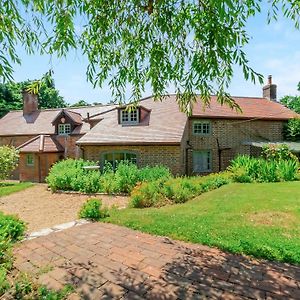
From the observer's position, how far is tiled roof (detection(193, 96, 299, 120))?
20703 millimetres

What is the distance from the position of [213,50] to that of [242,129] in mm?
18978

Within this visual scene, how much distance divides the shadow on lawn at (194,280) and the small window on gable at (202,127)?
1614 cm

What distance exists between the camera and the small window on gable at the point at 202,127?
20.4m

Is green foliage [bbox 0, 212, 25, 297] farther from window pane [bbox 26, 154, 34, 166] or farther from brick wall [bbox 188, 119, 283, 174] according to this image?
window pane [bbox 26, 154, 34, 166]

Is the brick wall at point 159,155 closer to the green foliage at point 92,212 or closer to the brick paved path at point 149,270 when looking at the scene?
the green foliage at point 92,212

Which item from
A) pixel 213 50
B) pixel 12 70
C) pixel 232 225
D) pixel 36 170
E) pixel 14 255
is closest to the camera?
pixel 12 70

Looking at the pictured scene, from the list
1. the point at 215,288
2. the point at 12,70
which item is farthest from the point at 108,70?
the point at 215,288

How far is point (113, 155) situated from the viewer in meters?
18.8

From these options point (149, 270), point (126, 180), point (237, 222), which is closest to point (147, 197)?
point (126, 180)

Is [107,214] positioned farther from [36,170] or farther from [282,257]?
[36,170]

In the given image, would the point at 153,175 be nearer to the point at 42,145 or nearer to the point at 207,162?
→ the point at 207,162

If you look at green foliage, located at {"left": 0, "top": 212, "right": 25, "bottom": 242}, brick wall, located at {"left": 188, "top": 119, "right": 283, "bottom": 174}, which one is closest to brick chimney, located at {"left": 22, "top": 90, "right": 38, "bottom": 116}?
brick wall, located at {"left": 188, "top": 119, "right": 283, "bottom": 174}

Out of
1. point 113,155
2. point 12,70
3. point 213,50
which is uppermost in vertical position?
point 213,50

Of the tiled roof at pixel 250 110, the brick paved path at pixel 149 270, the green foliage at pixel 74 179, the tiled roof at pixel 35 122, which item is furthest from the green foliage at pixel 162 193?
the tiled roof at pixel 35 122
